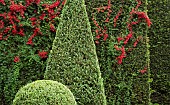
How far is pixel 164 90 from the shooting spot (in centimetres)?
862

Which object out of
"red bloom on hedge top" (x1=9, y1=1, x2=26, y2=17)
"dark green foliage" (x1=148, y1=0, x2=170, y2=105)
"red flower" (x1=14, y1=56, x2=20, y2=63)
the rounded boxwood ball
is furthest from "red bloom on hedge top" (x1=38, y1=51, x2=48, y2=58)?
"dark green foliage" (x1=148, y1=0, x2=170, y2=105)

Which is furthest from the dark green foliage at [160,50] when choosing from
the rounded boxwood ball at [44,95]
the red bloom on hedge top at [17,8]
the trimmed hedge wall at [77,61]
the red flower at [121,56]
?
the rounded boxwood ball at [44,95]

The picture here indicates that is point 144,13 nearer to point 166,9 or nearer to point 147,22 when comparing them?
point 147,22

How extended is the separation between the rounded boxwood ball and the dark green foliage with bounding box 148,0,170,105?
376 centimetres

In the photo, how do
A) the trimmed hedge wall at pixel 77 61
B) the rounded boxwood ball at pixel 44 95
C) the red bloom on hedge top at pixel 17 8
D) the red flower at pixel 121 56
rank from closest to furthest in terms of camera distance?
the rounded boxwood ball at pixel 44 95, the trimmed hedge wall at pixel 77 61, the red bloom on hedge top at pixel 17 8, the red flower at pixel 121 56

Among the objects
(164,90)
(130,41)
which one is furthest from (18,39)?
(164,90)

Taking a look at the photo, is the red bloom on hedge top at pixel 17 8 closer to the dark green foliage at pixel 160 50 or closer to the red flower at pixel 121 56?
the red flower at pixel 121 56

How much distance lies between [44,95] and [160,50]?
420 centimetres

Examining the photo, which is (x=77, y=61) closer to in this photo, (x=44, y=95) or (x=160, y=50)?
(x=44, y=95)

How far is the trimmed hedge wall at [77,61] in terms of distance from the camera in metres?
6.07

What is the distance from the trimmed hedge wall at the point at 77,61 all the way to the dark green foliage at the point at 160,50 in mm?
2723

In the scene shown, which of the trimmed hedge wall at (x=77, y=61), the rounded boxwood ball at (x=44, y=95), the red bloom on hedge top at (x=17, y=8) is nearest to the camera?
the rounded boxwood ball at (x=44, y=95)

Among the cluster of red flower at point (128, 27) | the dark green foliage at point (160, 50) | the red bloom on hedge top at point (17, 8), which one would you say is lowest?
the dark green foliage at point (160, 50)

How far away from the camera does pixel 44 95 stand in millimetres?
5109
